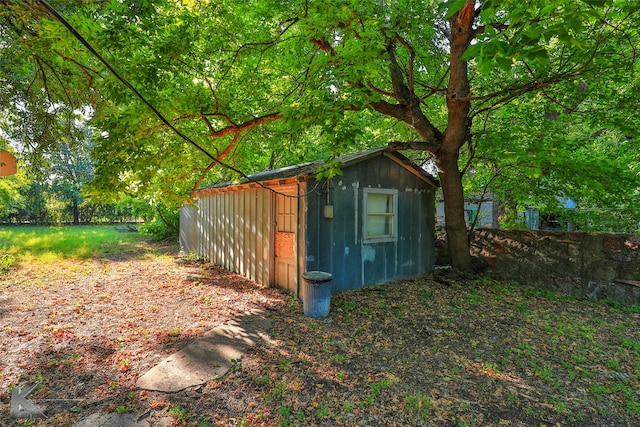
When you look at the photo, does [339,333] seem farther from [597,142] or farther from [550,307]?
[597,142]

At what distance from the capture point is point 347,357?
376 cm

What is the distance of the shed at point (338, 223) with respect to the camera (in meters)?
5.96

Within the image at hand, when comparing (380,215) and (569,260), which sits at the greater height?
(380,215)

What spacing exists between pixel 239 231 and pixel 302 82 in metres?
3.90

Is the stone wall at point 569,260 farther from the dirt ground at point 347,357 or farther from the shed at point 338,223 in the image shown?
the shed at point 338,223

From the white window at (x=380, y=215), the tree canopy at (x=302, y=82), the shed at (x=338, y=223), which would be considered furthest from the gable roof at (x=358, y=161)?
the white window at (x=380, y=215)

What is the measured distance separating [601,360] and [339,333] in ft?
10.4

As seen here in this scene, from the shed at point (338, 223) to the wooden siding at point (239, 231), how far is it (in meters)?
0.02

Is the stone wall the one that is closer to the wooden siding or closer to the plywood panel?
the plywood panel

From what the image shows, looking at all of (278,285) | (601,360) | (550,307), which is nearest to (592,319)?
(550,307)

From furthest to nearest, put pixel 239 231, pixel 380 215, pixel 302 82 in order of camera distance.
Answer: pixel 239 231, pixel 380 215, pixel 302 82

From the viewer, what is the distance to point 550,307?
5652mm

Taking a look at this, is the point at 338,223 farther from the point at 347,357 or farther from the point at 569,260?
the point at 569,260

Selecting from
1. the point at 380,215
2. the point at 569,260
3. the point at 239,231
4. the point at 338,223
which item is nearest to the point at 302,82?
the point at 338,223
